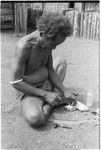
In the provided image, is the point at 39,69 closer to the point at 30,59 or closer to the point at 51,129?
the point at 30,59

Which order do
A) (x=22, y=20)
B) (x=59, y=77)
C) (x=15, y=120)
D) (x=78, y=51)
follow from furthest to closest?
(x=22, y=20), (x=78, y=51), (x=59, y=77), (x=15, y=120)

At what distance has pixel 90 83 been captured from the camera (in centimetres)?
512

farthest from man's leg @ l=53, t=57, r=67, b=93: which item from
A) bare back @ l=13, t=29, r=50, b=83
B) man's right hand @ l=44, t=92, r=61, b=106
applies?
man's right hand @ l=44, t=92, r=61, b=106

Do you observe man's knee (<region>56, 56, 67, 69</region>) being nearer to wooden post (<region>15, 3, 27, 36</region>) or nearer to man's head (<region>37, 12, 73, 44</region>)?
man's head (<region>37, 12, 73, 44</region>)

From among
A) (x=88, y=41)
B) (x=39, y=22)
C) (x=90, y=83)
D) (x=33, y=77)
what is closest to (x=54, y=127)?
(x=33, y=77)

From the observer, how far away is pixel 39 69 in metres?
3.87

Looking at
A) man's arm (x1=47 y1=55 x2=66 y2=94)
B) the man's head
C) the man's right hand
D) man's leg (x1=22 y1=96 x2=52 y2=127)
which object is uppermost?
the man's head

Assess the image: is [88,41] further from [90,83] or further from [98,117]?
[98,117]

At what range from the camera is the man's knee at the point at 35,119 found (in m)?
3.48

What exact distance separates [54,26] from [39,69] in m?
0.79

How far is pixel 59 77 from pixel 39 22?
119 cm

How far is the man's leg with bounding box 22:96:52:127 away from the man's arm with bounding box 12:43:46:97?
10 cm

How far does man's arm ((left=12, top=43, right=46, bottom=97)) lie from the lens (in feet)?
11.5

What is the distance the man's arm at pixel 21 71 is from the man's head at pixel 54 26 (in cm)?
37
